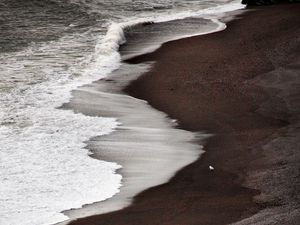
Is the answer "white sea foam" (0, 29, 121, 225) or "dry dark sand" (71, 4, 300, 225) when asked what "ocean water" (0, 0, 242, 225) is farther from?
"dry dark sand" (71, 4, 300, 225)

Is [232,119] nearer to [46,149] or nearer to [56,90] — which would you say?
[46,149]

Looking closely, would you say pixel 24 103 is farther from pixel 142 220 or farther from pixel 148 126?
pixel 142 220

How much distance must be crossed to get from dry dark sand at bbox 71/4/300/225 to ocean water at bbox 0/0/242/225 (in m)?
0.80

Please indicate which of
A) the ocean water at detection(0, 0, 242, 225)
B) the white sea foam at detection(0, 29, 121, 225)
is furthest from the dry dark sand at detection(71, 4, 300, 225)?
the ocean water at detection(0, 0, 242, 225)

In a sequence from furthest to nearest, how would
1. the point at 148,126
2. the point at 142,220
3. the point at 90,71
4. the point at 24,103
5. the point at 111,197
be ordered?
the point at 90,71
the point at 24,103
the point at 148,126
the point at 111,197
the point at 142,220

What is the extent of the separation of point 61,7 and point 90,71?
10697mm

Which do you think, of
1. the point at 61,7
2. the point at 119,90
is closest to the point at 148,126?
the point at 119,90

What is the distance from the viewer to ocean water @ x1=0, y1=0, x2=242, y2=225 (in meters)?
8.99

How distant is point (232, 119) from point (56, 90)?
410cm

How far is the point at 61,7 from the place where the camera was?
2675 cm

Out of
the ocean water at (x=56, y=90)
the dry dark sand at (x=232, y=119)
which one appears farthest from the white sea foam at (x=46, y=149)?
the dry dark sand at (x=232, y=119)

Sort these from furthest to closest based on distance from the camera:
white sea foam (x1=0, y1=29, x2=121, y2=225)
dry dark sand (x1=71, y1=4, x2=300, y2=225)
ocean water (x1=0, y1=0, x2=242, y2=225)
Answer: ocean water (x1=0, y1=0, x2=242, y2=225) → white sea foam (x1=0, y1=29, x2=121, y2=225) → dry dark sand (x1=71, y1=4, x2=300, y2=225)

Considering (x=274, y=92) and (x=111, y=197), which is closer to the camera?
(x=111, y=197)

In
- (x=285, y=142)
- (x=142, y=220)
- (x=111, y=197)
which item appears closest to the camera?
(x=142, y=220)
